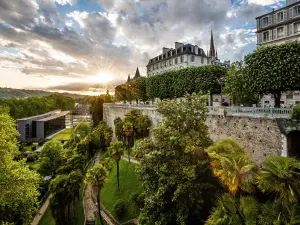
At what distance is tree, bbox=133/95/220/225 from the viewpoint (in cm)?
1619

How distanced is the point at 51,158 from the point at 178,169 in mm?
28225

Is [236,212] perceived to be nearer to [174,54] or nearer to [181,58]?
[181,58]

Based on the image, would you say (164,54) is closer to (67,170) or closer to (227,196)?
(67,170)

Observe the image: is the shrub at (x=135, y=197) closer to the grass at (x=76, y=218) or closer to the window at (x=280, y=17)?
the grass at (x=76, y=218)

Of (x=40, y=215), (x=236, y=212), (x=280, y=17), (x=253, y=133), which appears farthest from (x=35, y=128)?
(x=280, y=17)

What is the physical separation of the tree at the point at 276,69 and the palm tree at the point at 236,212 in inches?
654

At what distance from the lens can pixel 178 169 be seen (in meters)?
16.5

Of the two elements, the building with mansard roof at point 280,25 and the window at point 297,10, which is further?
the building with mansard roof at point 280,25

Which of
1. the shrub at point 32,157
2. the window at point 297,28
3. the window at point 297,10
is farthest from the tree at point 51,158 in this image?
the window at point 297,10

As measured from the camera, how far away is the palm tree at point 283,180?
35.1 ft

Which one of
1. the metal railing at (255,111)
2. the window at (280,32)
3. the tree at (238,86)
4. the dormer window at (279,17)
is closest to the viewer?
the metal railing at (255,111)

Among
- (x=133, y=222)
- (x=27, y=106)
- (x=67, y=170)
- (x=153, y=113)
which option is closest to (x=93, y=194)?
(x=67, y=170)

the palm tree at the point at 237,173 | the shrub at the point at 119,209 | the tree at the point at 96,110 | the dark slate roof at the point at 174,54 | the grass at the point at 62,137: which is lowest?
the shrub at the point at 119,209

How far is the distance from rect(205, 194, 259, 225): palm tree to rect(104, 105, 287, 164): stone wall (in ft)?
31.8
